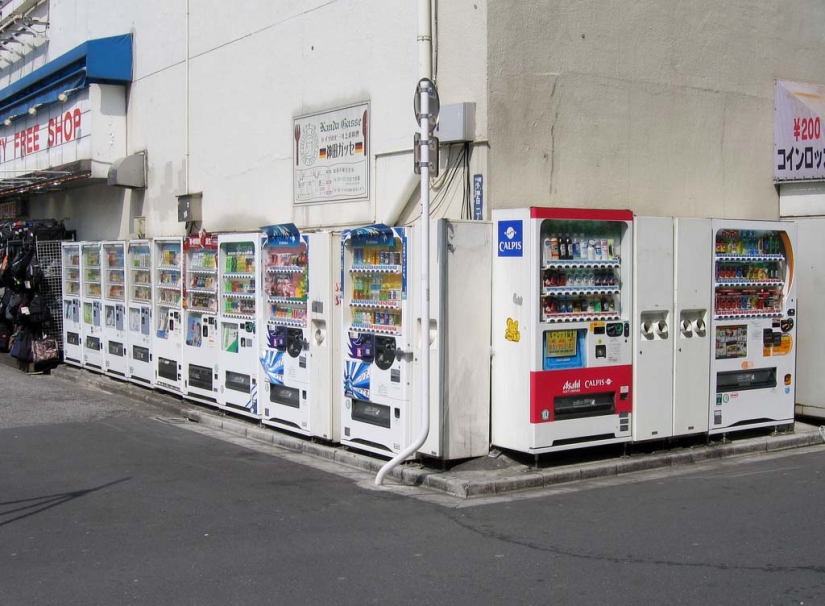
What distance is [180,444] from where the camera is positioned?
37.0 ft

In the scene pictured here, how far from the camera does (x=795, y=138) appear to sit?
507 inches

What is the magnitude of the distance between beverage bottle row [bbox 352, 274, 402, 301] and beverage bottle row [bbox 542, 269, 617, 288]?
1.59 metres

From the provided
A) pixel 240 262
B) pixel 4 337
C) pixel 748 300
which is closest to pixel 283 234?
pixel 240 262

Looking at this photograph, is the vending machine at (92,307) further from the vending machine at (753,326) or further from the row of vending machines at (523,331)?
the vending machine at (753,326)

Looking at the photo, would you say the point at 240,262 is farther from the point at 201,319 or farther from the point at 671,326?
the point at 671,326

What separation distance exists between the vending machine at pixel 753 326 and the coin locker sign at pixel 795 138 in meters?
2.14

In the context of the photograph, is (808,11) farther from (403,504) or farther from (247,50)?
(403,504)

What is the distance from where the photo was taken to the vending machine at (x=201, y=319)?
13.1 m

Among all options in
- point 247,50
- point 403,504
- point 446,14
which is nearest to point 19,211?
point 247,50

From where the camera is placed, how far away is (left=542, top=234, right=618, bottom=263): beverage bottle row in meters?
9.35

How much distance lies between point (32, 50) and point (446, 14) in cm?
1559

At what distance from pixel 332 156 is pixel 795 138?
258 inches

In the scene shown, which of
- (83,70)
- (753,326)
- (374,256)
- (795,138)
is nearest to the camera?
(374,256)

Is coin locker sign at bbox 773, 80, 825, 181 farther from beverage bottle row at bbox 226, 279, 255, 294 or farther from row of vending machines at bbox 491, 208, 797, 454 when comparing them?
beverage bottle row at bbox 226, 279, 255, 294
